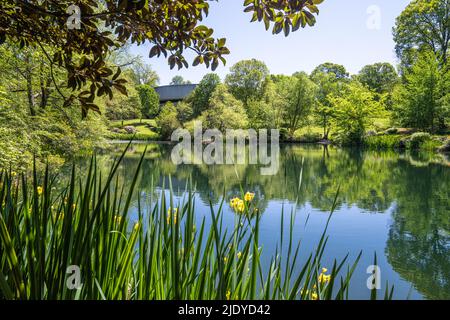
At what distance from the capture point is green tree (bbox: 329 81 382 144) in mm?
29859

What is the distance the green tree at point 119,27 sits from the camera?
58.6 inches

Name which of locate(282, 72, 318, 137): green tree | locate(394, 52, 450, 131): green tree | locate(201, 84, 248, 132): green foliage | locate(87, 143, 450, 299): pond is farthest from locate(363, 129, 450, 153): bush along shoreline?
locate(201, 84, 248, 132): green foliage

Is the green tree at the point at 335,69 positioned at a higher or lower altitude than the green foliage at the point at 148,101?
higher

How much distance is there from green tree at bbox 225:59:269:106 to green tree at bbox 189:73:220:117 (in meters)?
2.23

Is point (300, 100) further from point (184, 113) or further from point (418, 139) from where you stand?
point (418, 139)

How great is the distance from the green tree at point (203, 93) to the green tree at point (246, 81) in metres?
2.23

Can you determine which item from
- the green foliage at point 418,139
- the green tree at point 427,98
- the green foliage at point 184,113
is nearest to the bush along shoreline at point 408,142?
the green foliage at point 418,139

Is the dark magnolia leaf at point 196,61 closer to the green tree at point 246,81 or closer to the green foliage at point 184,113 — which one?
the green tree at point 246,81

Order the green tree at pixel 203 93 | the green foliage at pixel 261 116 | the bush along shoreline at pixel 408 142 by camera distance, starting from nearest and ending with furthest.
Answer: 1. the bush along shoreline at pixel 408 142
2. the green foliage at pixel 261 116
3. the green tree at pixel 203 93

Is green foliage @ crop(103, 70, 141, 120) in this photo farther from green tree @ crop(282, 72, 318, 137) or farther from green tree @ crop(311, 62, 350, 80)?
green tree @ crop(311, 62, 350, 80)

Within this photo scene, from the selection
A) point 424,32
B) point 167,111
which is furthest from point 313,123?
point 167,111

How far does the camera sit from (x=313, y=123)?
36500mm

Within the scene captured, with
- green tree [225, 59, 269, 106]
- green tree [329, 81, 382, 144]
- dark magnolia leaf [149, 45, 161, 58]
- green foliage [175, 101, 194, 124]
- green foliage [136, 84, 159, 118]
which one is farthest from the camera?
green foliage [136, 84, 159, 118]
